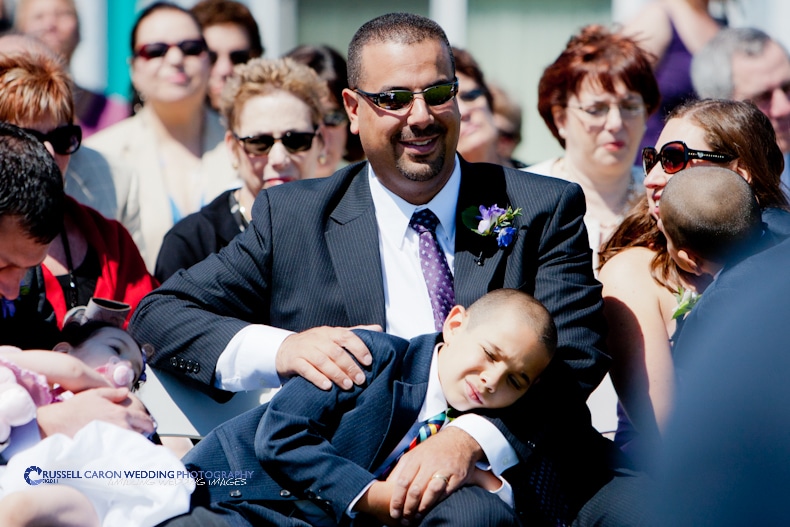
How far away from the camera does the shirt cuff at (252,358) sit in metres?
4.02

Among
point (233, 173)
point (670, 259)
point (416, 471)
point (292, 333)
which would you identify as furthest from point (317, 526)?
point (233, 173)

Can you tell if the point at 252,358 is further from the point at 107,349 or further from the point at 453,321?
the point at 453,321

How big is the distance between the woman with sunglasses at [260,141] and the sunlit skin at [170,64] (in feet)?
3.05

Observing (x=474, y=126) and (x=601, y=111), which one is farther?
(x=474, y=126)

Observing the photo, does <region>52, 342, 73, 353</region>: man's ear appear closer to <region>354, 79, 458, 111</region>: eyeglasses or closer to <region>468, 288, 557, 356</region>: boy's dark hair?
<region>468, 288, 557, 356</region>: boy's dark hair

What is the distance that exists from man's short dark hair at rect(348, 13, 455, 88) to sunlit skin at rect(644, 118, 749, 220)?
0.86m

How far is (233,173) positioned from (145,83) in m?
0.73

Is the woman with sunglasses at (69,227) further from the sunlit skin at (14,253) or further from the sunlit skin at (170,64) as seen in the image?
the sunlit skin at (170,64)

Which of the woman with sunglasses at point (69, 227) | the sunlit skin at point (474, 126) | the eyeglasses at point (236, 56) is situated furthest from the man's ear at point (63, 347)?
the eyeglasses at point (236, 56)

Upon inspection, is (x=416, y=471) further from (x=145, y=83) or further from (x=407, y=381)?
(x=145, y=83)

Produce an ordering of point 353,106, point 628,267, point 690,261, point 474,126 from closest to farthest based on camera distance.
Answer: point 690,261 → point 628,267 → point 353,106 → point 474,126

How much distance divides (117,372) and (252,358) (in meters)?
0.48

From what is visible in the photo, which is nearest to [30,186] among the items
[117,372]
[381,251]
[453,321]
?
[117,372]

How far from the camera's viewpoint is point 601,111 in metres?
6.03
